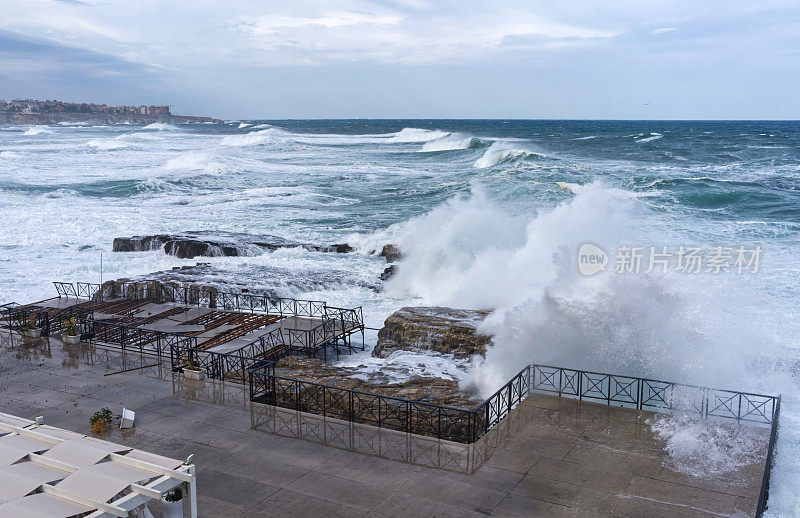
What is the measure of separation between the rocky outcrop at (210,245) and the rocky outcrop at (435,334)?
Result: 13894mm

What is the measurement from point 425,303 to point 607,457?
47.1 feet

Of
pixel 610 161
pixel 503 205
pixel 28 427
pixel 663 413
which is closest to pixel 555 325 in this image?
pixel 663 413

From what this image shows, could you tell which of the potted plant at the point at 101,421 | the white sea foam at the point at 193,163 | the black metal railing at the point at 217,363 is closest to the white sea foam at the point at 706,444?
the black metal railing at the point at 217,363

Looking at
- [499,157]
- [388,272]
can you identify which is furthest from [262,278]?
[499,157]

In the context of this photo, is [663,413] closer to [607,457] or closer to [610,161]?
[607,457]

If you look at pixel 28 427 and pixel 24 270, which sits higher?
pixel 28 427

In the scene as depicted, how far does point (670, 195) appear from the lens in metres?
45.5

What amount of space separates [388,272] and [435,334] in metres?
10.1

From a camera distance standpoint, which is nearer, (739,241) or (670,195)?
(739,241)

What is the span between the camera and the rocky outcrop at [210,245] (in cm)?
3075

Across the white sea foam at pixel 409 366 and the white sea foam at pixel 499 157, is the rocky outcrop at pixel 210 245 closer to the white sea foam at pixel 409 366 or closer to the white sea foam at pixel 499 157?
the white sea foam at pixel 409 366

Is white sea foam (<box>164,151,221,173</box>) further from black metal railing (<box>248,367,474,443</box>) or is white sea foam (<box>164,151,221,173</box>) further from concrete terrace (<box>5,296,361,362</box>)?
black metal railing (<box>248,367,474,443</box>)

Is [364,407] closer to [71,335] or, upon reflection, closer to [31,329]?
[71,335]

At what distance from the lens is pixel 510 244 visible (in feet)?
99.8
